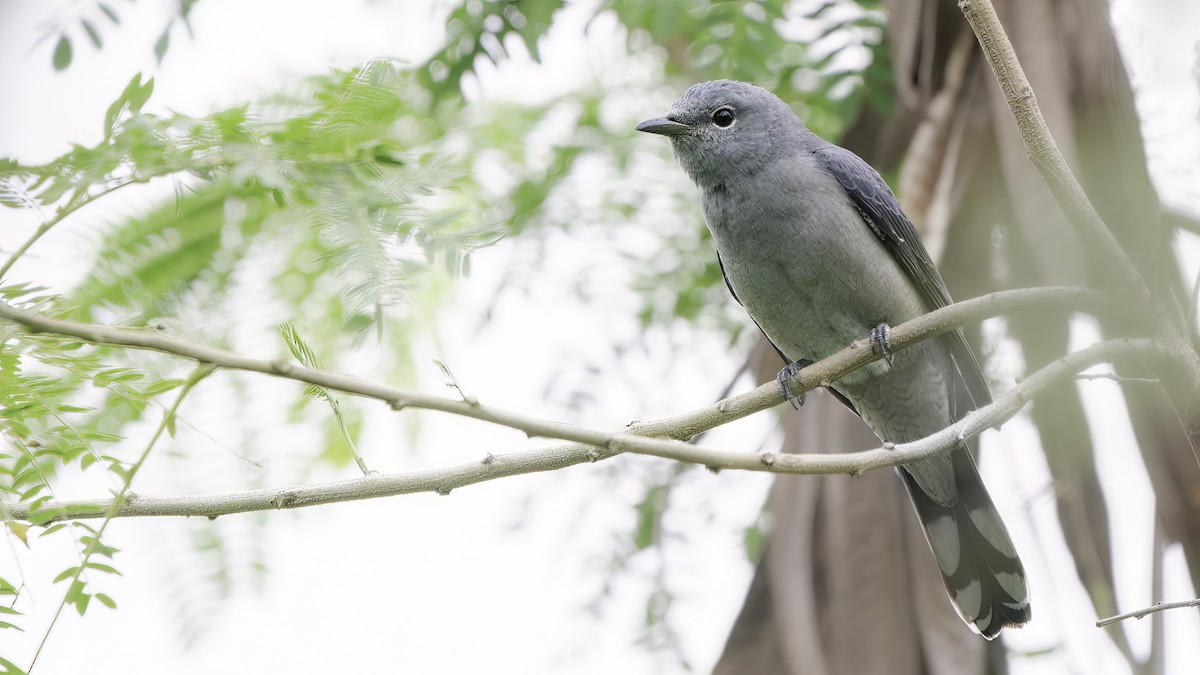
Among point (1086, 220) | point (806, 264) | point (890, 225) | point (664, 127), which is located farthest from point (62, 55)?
point (890, 225)


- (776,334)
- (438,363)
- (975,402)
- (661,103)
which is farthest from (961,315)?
(661,103)

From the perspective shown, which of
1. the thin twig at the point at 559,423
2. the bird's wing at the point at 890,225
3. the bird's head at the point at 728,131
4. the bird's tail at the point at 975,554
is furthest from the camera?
the bird's head at the point at 728,131

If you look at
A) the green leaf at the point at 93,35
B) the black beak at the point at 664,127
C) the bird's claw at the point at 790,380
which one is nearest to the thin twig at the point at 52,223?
the green leaf at the point at 93,35

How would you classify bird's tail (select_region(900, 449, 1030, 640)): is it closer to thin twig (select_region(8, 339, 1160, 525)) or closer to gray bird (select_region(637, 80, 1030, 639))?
gray bird (select_region(637, 80, 1030, 639))

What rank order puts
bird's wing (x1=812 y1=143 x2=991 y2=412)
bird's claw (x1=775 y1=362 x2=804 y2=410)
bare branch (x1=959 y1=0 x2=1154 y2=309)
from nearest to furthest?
bare branch (x1=959 y1=0 x2=1154 y2=309)
bird's claw (x1=775 y1=362 x2=804 y2=410)
bird's wing (x1=812 y1=143 x2=991 y2=412)

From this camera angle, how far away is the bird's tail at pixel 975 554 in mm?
3971

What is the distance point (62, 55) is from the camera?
341 cm

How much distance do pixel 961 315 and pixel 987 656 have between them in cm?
147

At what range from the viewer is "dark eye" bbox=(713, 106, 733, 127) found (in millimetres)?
4921

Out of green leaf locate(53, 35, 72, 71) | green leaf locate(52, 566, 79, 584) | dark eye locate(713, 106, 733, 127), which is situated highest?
dark eye locate(713, 106, 733, 127)

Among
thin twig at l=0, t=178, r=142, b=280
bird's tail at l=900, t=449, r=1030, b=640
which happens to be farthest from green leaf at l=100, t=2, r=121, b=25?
bird's tail at l=900, t=449, r=1030, b=640

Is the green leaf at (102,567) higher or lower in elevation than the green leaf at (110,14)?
lower

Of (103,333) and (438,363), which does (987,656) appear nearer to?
(438,363)

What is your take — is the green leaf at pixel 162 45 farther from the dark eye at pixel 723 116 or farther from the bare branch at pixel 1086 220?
the bare branch at pixel 1086 220
